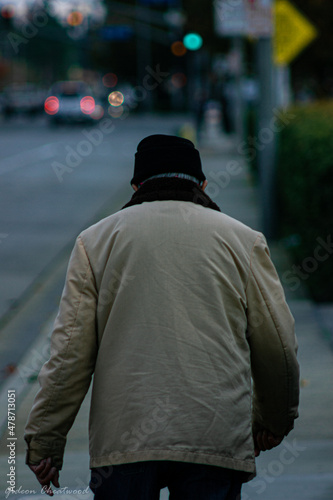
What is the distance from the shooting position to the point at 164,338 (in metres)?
2.33

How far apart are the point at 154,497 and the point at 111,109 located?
214ft

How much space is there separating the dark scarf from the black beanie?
0.10 feet

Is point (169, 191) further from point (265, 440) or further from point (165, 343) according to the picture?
point (265, 440)

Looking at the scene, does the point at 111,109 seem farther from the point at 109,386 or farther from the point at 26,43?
the point at 109,386

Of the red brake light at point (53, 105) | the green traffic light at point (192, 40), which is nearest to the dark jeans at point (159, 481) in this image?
the green traffic light at point (192, 40)

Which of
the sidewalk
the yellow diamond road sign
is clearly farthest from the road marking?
the sidewalk

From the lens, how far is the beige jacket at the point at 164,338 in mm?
2295

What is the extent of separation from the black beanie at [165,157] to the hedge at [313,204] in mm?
4638

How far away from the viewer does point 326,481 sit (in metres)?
3.98

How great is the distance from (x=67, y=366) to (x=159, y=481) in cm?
43

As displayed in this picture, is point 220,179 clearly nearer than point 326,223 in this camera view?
No

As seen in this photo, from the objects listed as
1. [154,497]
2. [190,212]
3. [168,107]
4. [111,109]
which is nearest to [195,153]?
[190,212]

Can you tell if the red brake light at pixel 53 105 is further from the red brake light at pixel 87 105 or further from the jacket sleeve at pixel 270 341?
the jacket sleeve at pixel 270 341

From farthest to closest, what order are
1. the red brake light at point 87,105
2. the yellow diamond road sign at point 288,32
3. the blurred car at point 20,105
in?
1. the blurred car at point 20,105
2. the red brake light at point 87,105
3. the yellow diamond road sign at point 288,32
